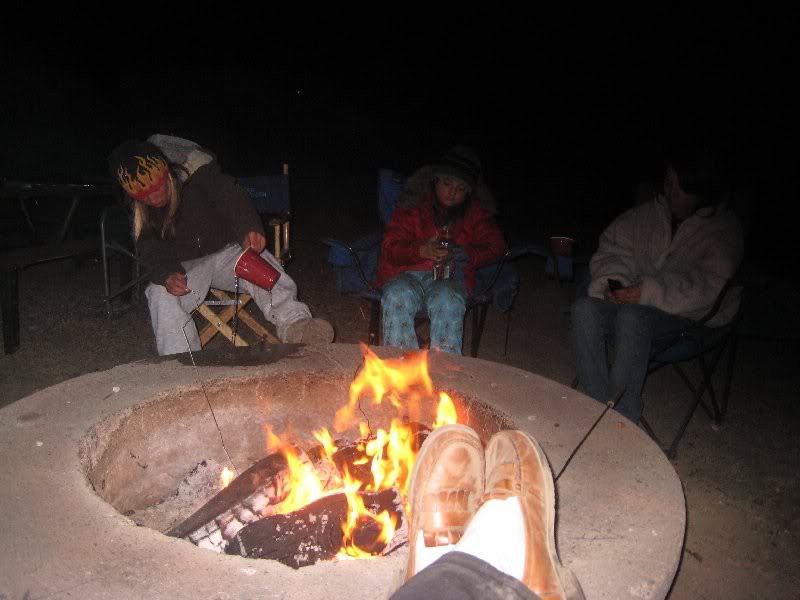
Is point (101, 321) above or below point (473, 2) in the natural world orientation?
below

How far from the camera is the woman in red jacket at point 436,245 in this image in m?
3.12

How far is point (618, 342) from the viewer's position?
9.39ft

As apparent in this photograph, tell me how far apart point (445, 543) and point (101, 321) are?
3.97 m

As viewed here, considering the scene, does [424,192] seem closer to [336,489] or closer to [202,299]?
[202,299]

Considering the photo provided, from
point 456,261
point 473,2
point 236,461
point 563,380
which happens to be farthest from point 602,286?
point 473,2

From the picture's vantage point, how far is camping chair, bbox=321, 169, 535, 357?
11.2 ft

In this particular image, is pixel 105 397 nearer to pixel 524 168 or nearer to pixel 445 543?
pixel 445 543

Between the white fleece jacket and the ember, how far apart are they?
127 cm

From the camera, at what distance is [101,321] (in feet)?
14.6

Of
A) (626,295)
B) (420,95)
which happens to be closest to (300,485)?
(626,295)

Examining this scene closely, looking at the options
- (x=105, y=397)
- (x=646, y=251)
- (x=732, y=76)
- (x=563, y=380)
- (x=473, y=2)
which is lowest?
(x=563, y=380)

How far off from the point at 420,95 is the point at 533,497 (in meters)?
15.6

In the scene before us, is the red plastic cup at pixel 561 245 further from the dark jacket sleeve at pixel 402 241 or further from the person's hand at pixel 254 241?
the person's hand at pixel 254 241

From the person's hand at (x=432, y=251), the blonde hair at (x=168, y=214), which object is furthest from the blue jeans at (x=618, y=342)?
the blonde hair at (x=168, y=214)
